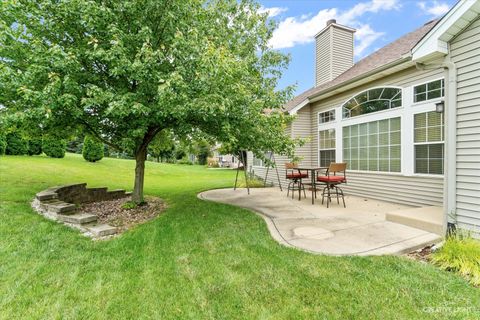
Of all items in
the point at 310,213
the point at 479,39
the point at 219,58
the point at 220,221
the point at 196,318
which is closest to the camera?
the point at 196,318

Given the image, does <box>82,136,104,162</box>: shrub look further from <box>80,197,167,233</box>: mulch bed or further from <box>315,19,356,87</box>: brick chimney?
<box>315,19,356,87</box>: brick chimney

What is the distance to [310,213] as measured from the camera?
5.60 meters

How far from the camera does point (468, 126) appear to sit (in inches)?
143

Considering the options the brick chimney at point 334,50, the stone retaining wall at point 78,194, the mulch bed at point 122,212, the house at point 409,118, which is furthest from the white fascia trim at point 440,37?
the stone retaining wall at point 78,194

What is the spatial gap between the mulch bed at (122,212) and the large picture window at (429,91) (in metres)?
6.86

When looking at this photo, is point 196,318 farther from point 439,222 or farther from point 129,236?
point 439,222

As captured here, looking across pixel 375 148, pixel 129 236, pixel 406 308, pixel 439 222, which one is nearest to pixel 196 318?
pixel 406 308

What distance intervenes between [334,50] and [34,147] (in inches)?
717

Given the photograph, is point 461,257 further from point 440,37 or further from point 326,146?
point 326,146

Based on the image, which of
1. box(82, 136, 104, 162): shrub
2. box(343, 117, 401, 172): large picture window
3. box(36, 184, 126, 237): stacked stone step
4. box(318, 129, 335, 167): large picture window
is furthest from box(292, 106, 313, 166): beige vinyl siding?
box(82, 136, 104, 162): shrub

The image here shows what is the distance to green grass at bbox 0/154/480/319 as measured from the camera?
7.61ft

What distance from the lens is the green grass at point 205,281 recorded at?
2318 millimetres

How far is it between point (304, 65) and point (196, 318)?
12.8m

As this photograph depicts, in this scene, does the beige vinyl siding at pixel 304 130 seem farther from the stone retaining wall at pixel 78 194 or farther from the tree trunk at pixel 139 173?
the stone retaining wall at pixel 78 194
